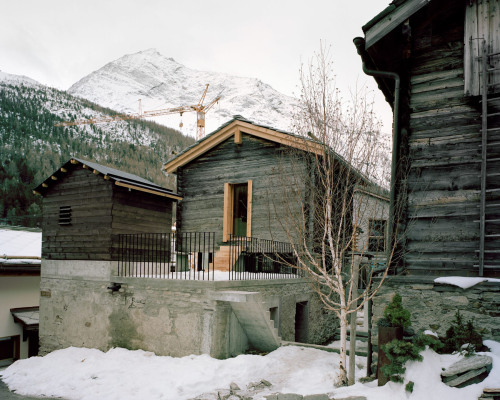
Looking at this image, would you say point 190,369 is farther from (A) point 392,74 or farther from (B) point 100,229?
(A) point 392,74

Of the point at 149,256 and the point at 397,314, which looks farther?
the point at 149,256

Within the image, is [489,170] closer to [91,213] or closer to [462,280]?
[462,280]

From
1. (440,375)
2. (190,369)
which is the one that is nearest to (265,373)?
(190,369)

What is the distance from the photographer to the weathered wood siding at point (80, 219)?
480 inches

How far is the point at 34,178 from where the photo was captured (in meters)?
52.9

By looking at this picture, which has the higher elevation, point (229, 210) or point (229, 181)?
point (229, 181)

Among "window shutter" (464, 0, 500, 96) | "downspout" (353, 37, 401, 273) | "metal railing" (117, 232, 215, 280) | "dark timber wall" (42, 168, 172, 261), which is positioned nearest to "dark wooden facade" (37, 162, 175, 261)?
"dark timber wall" (42, 168, 172, 261)

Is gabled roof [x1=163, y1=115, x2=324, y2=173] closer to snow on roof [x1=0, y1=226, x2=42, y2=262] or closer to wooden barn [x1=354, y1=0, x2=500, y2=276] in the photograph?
wooden barn [x1=354, y1=0, x2=500, y2=276]

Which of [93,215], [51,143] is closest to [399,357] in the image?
[93,215]

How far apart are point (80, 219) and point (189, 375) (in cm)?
684

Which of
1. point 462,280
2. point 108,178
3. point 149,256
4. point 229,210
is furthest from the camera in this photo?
point 229,210

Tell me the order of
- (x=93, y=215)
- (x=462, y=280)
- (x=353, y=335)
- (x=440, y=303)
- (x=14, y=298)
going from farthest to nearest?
(x=14, y=298) → (x=93, y=215) → (x=353, y=335) → (x=440, y=303) → (x=462, y=280)

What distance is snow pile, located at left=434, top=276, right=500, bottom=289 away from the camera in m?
6.43

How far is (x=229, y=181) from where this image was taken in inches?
595
